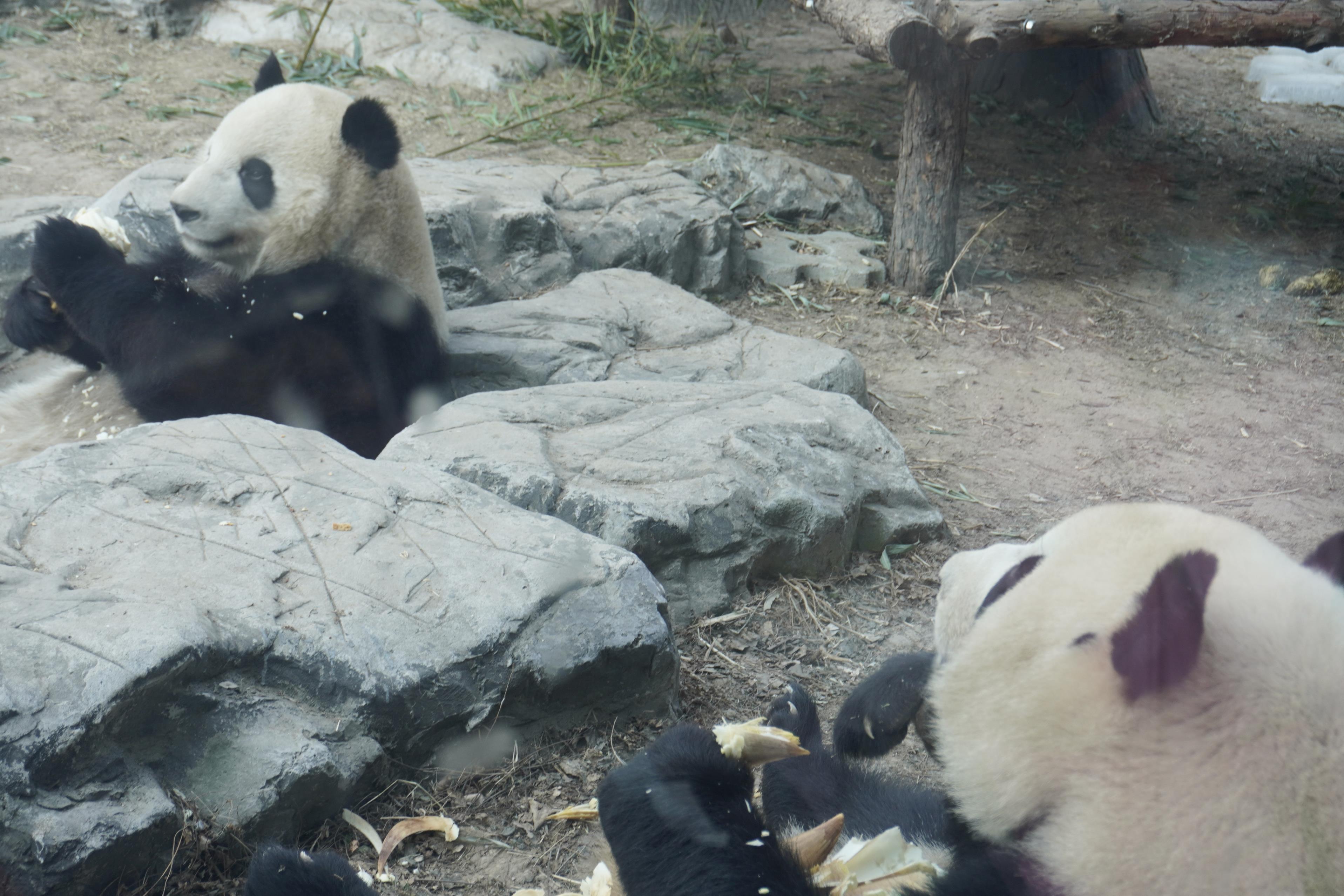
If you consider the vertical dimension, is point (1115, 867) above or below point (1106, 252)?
above

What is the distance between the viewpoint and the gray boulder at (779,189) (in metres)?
6.56

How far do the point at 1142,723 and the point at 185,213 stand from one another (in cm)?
339

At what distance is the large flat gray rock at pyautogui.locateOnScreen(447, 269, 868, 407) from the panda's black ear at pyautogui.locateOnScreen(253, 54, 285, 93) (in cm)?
117

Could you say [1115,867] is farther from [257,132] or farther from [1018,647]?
[257,132]

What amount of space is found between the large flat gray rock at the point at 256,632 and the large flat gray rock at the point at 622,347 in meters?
1.45

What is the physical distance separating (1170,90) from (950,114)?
4652 mm

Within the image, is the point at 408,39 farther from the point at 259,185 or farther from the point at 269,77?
the point at 259,185

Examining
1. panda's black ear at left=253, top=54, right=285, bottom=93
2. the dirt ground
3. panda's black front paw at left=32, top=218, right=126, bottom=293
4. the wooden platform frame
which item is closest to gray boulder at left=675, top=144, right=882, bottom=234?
the dirt ground

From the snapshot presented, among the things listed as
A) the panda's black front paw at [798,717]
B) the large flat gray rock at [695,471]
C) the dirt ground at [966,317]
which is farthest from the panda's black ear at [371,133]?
the panda's black front paw at [798,717]

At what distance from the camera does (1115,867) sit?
48.6 inches

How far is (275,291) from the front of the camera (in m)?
3.52

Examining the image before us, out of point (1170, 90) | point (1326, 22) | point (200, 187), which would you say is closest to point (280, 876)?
point (200, 187)

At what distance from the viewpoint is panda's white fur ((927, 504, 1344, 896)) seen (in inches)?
46.8

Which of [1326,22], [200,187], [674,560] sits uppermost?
[1326,22]
